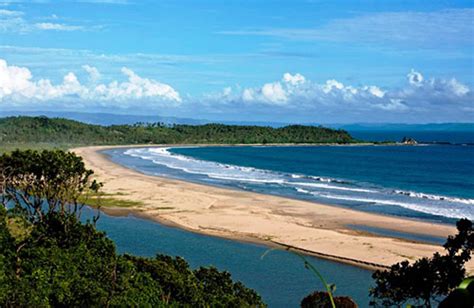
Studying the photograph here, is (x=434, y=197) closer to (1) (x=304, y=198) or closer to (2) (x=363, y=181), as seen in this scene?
(1) (x=304, y=198)

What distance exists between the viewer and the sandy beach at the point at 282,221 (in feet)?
108

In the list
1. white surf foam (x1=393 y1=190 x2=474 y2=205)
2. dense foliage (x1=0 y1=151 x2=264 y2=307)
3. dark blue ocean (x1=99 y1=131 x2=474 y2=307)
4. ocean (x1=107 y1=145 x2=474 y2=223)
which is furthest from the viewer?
white surf foam (x1=393 y1=190 x2=474 y2=205)

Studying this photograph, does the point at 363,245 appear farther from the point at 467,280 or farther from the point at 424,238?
the point at 467,280

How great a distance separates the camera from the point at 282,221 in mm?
42344

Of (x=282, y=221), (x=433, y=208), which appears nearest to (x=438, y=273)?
(x=282, y=221)

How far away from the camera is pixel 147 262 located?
61.6 ft

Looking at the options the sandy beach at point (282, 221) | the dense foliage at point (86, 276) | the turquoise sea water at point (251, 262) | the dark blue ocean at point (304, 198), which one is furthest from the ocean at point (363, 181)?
the dense foliage at point (86, 276)

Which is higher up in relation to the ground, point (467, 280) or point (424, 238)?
point (467, 280)

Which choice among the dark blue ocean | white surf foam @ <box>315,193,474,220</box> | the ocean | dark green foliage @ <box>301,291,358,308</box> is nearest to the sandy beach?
the dark blue ocean

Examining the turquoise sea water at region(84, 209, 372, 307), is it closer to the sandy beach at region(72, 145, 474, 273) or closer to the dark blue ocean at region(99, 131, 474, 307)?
the dark blue ocean at region(99, 131, 474, 307)

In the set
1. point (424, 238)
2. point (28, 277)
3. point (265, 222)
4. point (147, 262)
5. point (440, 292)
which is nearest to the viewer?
point (440, 292)

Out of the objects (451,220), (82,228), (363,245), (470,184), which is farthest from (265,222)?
(470,184)

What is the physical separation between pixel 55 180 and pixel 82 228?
1138 centimetres

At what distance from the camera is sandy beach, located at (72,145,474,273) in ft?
108
